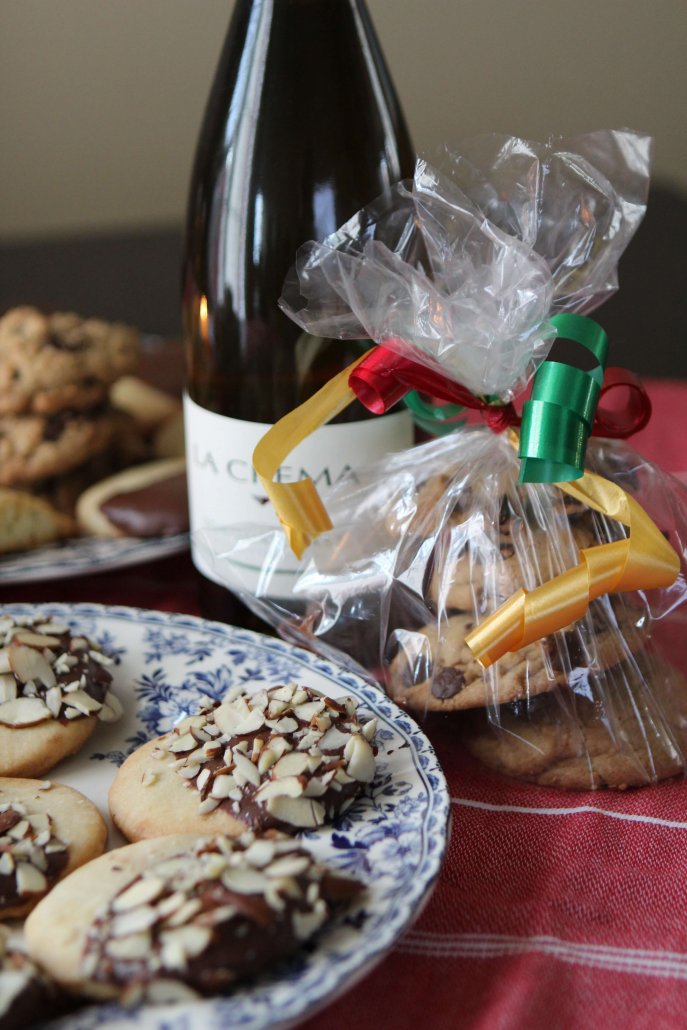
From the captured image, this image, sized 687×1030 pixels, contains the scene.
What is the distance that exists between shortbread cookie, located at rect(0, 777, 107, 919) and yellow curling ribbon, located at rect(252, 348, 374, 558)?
225mm

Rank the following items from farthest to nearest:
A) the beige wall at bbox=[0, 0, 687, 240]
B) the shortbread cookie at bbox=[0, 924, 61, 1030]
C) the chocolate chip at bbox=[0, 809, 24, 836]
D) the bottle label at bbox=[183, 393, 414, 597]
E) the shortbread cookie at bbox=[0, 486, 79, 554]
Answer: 1. the beige wall at bbox=[0, 0, 687, 240]
2. the shortbread cookie at bbox=[0, 486, 79, 554]
3. the bottle label at bbox=[183, 393, 414, 597]
4. the chocolate chip at bbox=[0, 809, 24, 836]
5. the shortbread cookie at bbox=[0, 924, 61, 1030]

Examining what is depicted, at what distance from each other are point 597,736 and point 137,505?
0.44 metres

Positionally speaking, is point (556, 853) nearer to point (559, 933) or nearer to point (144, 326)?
point (559, 933)

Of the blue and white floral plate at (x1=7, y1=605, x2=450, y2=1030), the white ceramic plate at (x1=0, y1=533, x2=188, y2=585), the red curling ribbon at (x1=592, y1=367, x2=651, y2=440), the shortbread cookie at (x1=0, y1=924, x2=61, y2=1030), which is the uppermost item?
the red curling ribbon at (x1=592, y1=367, x2=651, y2=440)

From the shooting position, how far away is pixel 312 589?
2.44 feet

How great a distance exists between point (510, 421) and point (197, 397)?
0.88 ft

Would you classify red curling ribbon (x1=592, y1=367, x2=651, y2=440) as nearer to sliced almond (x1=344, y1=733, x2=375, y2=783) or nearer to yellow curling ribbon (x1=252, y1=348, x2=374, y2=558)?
yellow curling ribbon (x1=252, y1=348, x2=374, y2=558)

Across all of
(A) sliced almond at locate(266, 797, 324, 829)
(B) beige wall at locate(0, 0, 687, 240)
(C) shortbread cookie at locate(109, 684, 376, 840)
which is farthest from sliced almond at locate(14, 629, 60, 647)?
(B) beige wall at locate(0, 0, 687, 240)

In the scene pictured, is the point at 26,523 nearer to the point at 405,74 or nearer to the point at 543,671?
the point at 543,671

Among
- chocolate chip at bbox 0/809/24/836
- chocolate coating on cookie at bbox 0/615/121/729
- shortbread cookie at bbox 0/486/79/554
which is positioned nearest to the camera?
chocolate chip at bbox 0/809/24/836

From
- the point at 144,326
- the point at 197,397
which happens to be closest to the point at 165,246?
the point at 144,326

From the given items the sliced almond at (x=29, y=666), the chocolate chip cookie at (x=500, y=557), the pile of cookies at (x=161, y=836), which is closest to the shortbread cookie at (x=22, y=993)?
the pile of cookies at (x=161, y=836)

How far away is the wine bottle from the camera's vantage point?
30.6 inches

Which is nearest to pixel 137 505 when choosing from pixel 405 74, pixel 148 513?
pixel 148 513
